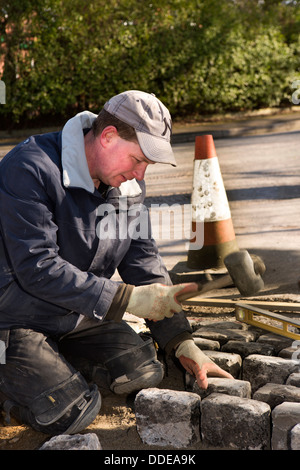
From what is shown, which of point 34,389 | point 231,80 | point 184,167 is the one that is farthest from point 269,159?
point 34,389

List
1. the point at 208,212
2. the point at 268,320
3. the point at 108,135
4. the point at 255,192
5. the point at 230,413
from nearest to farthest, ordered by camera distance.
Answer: the point at 230,413 < the point at 108,135 < the point at 268,320 < the point at 208,212 < the point at 255,192

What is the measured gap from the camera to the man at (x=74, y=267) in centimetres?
279

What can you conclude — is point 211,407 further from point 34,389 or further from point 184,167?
point 184,167

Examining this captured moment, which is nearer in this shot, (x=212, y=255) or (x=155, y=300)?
(x=155, y=300)

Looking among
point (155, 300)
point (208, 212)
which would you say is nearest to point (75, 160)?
point (155, 300)

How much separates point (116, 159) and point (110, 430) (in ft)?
3.95

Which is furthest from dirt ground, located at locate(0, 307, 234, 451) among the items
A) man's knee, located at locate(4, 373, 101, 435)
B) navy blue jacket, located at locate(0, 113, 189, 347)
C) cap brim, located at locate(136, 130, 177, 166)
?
cap brim, located at locate(136, 130, 177, 166)

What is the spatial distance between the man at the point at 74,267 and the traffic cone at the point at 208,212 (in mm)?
1715

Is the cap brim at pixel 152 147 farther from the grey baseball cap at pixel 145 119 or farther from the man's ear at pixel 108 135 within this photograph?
the man's ear at pixel 108 135

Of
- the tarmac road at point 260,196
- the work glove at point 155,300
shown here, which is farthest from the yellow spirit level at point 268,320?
the work glove at point 155,300

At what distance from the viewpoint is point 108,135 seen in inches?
114

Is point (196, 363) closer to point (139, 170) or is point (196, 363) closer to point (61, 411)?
point (61, 411)
